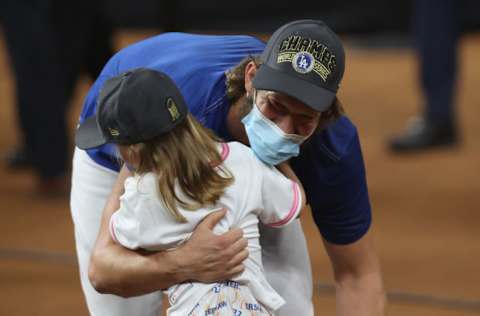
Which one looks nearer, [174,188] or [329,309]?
[174,188]

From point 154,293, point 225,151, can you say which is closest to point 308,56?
point 225,151

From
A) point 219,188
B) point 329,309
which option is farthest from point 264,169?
point 329,309

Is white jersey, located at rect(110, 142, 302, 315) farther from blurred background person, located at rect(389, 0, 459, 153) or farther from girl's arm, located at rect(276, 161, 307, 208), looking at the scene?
blurred background person, located at rect(389, 0, 459, 153)

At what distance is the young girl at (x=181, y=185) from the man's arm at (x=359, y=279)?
17.4 inches

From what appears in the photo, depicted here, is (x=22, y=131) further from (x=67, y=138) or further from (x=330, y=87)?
A: (x=330, y=87)

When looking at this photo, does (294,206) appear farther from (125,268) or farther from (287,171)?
(125,268)

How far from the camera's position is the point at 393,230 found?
5230 mm

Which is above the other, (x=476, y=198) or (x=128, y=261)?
(x=128, y=261)

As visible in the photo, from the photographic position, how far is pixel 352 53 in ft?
29.2

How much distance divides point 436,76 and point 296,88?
13.6 feet

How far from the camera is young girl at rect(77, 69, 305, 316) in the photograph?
2330 mm

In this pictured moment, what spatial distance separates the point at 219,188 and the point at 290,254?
591 millimetres

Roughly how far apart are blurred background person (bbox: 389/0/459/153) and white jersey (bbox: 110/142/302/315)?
4.05 m

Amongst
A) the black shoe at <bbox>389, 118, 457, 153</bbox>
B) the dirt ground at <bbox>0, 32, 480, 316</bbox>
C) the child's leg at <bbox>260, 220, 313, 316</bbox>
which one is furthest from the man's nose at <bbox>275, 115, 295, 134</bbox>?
the black shoe at <bbox>389, 118, 457, 153</bbox>
